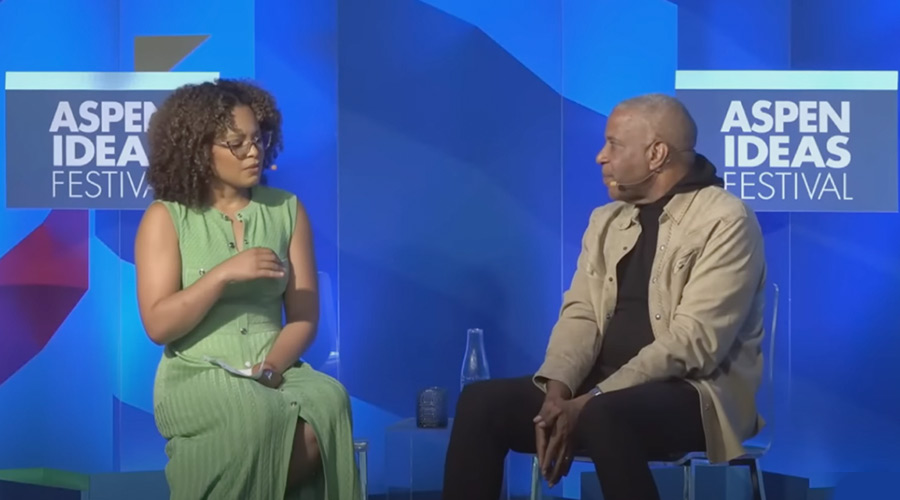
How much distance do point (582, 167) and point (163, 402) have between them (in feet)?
6.92

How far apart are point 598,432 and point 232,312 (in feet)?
3.10

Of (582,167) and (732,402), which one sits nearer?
(732,402)

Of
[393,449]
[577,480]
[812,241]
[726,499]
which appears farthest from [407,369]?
[812,241]

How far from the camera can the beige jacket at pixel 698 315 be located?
291 cm

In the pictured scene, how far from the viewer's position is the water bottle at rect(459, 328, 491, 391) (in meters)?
4.45

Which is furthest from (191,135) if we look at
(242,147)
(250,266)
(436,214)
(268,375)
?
(436,214)

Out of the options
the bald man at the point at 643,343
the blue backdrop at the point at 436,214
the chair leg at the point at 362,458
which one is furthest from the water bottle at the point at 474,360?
the bald man at the point at 643,343

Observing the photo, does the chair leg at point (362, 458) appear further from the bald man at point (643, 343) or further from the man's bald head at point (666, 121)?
the man's bald head at point (666, 121)

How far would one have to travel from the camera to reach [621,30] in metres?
4.52

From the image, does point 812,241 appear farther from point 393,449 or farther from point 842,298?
point 393,449

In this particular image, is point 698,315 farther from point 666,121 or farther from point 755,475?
point 755,475

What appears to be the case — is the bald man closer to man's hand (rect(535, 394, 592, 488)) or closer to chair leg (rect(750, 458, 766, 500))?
man's hand (rect(535, 394, 592, 488))

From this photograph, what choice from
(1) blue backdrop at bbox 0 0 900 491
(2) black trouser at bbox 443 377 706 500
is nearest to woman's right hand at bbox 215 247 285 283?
(2) black trouser at bbox 443 377 706 500

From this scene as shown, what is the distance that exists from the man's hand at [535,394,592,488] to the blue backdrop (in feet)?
5.68
